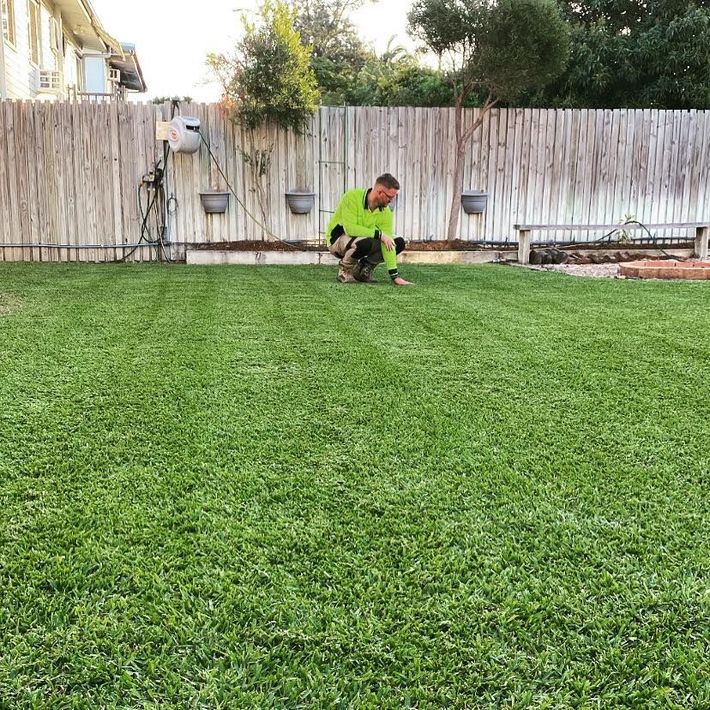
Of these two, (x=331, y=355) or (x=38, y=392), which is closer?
(x=38, y=392)

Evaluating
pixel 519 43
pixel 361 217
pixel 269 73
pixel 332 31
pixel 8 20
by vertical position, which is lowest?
pixel 361 217

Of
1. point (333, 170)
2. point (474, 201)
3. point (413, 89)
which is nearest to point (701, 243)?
point (474, 201)

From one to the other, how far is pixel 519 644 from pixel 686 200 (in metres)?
10.2

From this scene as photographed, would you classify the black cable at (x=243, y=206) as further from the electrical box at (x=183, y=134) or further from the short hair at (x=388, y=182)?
the short hair at (x=388, y=182)

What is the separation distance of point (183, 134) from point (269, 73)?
1.21 metres

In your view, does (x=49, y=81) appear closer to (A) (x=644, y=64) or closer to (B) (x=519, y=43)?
(B) (x=519, y=43)

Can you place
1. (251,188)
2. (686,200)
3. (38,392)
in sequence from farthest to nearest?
(686,200) → (251,188) → (38,392)

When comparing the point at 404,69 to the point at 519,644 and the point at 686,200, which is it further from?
the point at 519,644

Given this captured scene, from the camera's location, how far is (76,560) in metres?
1.56

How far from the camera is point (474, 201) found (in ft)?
30.8

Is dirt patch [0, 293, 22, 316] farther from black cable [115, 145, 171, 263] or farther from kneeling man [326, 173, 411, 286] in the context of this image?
black cable [115, 145, 171, 263]

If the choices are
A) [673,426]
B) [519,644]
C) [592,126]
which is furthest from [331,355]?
[592,126]

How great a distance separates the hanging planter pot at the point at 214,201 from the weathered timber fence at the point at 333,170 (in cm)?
15

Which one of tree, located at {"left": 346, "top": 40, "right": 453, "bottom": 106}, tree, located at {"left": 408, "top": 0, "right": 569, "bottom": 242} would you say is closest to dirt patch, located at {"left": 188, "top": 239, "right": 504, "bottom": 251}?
tree, located at {"left": 408, "top": 0, "right": 569, "bottom": 242}
